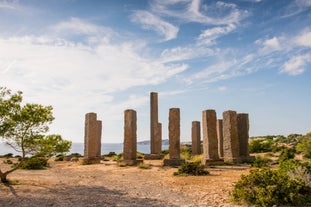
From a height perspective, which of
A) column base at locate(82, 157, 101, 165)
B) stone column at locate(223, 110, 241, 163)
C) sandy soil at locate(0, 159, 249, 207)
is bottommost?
sandy soil at locate(0, 159, 249, 207)

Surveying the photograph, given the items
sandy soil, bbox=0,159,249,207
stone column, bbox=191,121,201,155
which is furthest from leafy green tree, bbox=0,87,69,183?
stone column, bbox=191,121,201,155

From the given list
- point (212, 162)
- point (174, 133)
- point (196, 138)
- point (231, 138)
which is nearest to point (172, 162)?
point (174, 133)

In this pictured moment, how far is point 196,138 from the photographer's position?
1070 inches

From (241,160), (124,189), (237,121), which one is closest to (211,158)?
(241,160)

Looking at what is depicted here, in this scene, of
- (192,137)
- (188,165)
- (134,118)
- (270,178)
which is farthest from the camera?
(192,137)

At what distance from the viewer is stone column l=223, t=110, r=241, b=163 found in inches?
729

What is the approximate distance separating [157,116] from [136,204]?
1700 centimetres

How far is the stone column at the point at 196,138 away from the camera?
26.9m

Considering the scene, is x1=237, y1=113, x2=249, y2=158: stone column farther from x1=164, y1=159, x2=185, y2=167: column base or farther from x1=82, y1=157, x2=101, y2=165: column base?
x1=82, y1=157, x2=101, y2=165: column base

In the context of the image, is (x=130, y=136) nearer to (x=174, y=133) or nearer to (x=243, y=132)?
(x=174, y=133)

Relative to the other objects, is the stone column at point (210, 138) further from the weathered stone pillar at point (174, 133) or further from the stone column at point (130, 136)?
the stone column at point (130, 136)

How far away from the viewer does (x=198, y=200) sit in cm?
800

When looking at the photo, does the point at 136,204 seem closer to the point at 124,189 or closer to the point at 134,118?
the point at 124,189

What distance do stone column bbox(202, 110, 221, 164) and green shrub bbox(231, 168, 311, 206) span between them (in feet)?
33.5
